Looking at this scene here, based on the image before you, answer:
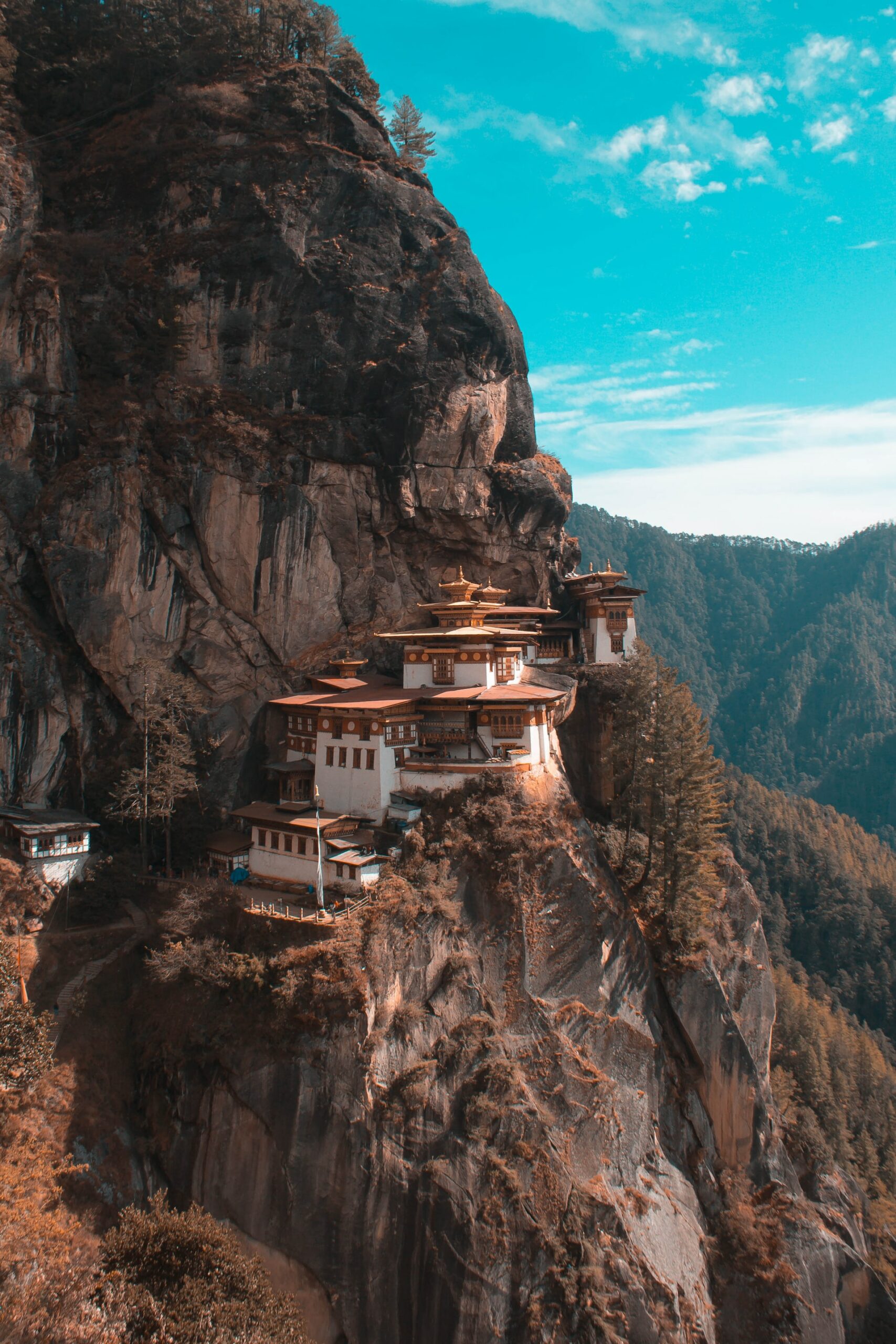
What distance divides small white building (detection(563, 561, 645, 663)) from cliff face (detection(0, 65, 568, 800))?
208 inches

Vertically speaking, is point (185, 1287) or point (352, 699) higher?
point (352, 699)

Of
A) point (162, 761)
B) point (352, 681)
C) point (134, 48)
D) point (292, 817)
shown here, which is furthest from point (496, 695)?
point (134, 48)

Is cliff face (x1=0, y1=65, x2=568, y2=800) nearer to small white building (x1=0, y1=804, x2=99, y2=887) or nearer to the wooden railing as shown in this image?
small white building (x1=0, y1=804, x2=99, y2=887)

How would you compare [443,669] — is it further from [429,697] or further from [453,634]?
[429,697]

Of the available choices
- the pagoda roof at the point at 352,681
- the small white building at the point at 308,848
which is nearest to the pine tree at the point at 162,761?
the small white building at the point at 308,848

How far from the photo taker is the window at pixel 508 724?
31.9 metres

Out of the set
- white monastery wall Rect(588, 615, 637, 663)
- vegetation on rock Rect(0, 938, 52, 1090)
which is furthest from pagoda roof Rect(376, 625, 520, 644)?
vegetation on rock Rect(0, 938, 52, 1090)

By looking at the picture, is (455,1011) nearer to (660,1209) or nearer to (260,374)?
(660,1209)

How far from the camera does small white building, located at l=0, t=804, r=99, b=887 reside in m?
27.4

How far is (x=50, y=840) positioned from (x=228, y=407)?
20293 mm

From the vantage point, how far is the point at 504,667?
35.8 meters

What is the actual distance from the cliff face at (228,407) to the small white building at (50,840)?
238 cm

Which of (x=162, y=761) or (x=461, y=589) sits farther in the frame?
(x=461, y=589)

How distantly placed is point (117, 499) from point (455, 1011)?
78.4 ft
